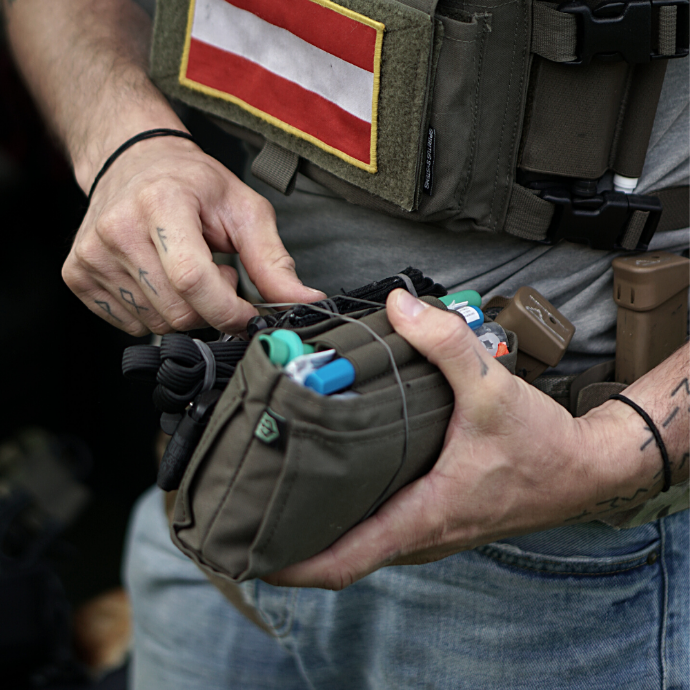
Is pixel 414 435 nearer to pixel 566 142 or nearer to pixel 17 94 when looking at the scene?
pixel 566 142

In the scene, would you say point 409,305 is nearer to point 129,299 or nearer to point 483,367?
point 483,367

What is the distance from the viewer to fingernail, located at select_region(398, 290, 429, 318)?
23.2 inches

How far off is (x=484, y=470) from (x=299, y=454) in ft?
0.68

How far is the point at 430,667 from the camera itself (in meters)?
0.88

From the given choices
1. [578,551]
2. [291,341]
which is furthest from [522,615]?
[291,341]

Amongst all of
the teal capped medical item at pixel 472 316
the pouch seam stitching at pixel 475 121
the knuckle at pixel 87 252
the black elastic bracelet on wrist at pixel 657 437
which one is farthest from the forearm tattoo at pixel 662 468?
the knuckle at pixel 87 252

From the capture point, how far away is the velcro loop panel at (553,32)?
684mm

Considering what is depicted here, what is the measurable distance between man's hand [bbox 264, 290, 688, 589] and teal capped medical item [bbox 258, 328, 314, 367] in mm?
105

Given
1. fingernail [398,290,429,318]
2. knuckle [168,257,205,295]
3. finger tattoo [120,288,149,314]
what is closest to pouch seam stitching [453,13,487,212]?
fingernail [398,290,429,318]

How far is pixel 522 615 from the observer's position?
84 centimetres

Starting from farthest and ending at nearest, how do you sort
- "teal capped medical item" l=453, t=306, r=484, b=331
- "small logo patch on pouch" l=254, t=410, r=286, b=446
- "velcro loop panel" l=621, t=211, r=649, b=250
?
"velcro loop panel" l=621, t=211, r=649, b=250 < "teal capped medical item" l=453, t=306, r=484, b=331 < "small logo patch on pouch" l=254, t=410, r=286, b=446

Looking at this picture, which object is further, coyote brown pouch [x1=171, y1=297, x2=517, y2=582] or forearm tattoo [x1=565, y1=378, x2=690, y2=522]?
forearm tattoo [x1=565, y1=378, x2=690, y2=522]

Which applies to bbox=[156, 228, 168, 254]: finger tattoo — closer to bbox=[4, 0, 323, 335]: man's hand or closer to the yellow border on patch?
bbox=[4, 0, 323, 335]: man's hand

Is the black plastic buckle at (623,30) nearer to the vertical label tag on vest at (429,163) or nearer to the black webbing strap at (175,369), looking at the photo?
the vertical label tag on vest at (429,163)
